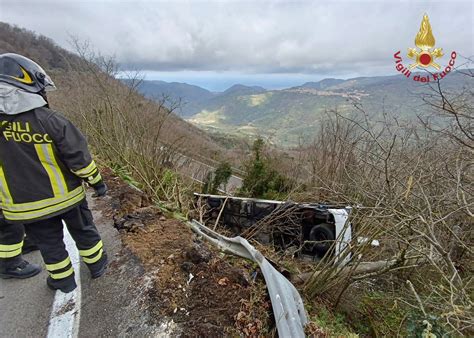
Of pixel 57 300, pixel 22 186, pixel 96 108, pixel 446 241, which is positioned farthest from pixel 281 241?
pixel 96 108

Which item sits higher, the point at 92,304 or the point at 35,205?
the point at 35,205

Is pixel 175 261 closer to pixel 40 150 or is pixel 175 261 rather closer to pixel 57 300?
pixel 57 300

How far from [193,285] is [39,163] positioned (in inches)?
60.2

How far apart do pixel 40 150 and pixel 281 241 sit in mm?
4778

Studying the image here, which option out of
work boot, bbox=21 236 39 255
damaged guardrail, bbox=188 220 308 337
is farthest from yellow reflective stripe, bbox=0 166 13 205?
damaged guardrail, bbox=188 220 308 337

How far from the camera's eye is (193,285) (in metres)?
2.59

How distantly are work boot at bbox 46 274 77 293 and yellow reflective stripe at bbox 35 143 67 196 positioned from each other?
79 cm

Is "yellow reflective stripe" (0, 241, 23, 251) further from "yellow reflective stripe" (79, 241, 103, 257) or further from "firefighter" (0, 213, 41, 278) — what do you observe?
"yellow reflective stripe" (79, 241, 103, 257)

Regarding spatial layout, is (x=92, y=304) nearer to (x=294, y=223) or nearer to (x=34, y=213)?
Result: (x=34, y=213)

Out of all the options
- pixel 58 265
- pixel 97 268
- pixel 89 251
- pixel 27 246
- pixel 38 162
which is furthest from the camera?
pixel 27 246

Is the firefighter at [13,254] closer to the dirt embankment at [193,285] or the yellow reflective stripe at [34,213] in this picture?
the yellow reflective stripe at [34,213]

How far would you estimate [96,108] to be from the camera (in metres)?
7.45

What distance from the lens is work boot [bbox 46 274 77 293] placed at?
102 inches

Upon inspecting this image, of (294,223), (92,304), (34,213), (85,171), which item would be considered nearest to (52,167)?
(85,171)
